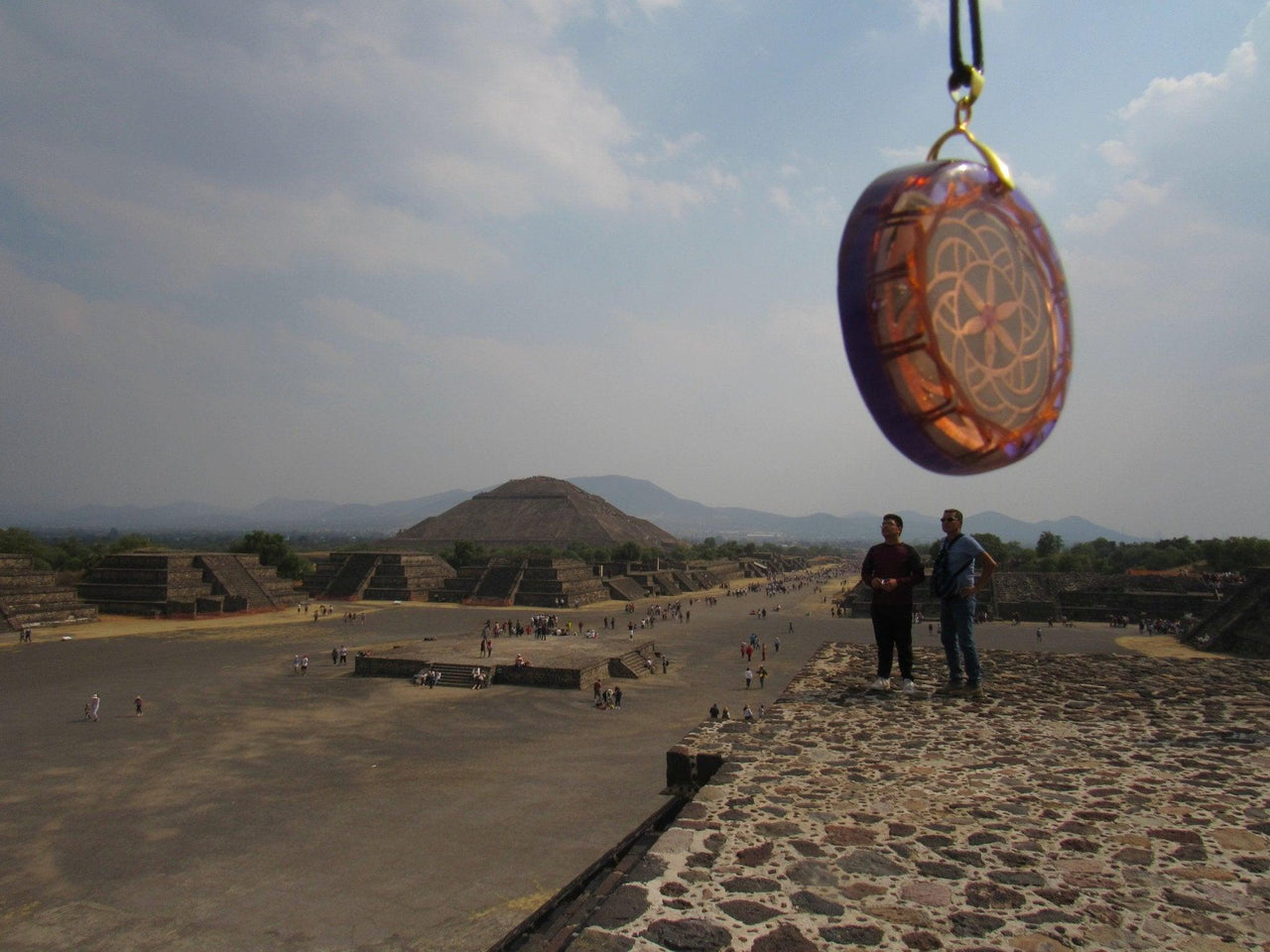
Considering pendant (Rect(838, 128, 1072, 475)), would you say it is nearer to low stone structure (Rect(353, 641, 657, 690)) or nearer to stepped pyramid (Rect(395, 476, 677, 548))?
low stone structure (Rect(353, 641, 657, 690))

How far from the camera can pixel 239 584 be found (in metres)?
47.8

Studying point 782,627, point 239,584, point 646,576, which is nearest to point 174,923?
point 782,627

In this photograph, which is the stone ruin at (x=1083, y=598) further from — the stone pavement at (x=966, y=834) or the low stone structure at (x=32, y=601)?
the low stone structure at (x=32, y=601)

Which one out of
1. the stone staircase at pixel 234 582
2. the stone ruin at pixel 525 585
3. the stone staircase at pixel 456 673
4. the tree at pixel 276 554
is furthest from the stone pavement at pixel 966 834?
the tree at pixel 276 554

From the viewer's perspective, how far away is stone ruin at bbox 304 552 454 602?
54.7 metres

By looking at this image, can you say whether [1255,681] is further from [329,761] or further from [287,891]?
[329,761]

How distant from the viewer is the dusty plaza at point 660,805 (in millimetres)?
3756

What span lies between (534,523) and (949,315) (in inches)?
5551

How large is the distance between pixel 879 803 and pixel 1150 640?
36544 mm

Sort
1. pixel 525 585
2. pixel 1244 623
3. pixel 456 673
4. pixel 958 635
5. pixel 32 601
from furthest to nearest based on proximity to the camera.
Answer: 1. pixel 525 585
2. pixel 32 601
3. pixel 1244 623
4. pixel 456 673
5. pixel 958 635

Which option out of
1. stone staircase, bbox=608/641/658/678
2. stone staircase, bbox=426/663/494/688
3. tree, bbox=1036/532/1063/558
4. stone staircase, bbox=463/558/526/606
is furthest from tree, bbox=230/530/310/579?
tree, bbox=1036/532/1063/558

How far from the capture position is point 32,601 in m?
37.4

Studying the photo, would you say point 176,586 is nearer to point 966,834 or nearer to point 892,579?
point 892,579

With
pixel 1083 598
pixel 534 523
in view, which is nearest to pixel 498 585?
pixel 1083 598
